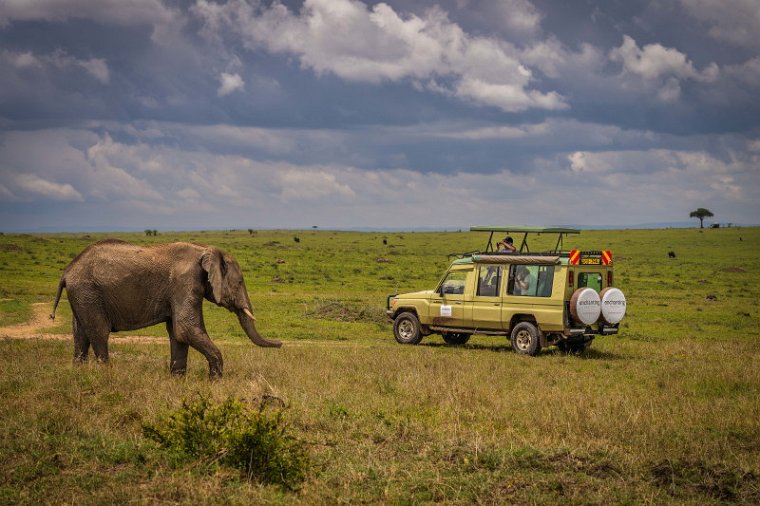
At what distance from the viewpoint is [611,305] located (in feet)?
61.9

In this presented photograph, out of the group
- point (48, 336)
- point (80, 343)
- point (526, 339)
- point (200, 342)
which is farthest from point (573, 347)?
point (48, 336)

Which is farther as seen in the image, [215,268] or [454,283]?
[454,283]

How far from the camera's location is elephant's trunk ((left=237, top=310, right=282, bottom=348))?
14117mm

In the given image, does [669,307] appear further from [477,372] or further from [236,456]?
[236,456]

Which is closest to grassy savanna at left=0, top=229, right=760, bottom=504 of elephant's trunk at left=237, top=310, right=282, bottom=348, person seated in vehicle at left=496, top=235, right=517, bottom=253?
elephant's trunk at left=237, top=310, right=282, bottom=348

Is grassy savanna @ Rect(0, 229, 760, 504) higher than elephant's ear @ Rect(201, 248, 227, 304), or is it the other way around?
elephant's ear @ Rect(201, 248, 227, 304)

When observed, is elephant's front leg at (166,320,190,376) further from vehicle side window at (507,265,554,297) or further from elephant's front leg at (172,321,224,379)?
vehicle side window at (507,265,554,297)

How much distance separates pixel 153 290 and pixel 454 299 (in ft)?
29.1

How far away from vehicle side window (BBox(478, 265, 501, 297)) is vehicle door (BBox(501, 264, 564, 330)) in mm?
330

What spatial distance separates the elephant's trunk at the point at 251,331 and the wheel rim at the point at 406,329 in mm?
8165

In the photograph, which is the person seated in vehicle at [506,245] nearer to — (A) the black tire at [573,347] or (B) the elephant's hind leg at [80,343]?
(A) the black tire at [573,347]

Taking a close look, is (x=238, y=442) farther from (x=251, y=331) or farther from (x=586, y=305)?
(x=586, y=305)

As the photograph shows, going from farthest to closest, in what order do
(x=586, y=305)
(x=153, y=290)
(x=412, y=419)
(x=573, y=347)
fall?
(x=573, y=347) < (x=586, y=305) < (x=153, y=290) < (x=412, y=419)

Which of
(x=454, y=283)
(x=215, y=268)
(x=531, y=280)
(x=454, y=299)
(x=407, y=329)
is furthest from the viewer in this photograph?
(x=407, y=329)
